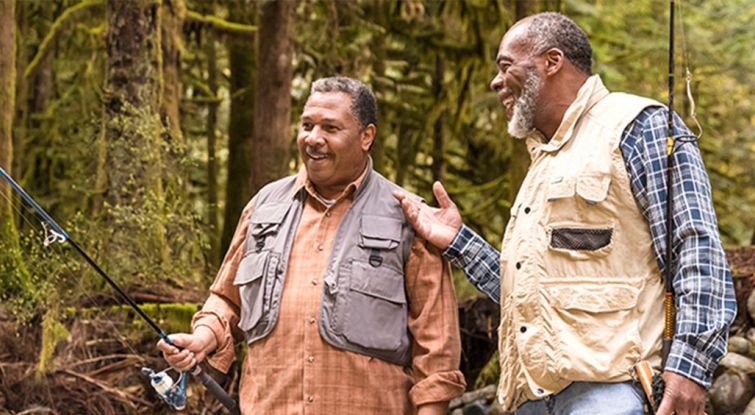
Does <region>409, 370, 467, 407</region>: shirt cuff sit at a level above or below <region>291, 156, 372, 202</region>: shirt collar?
below

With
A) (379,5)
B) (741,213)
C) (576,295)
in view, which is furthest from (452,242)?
(741,213)

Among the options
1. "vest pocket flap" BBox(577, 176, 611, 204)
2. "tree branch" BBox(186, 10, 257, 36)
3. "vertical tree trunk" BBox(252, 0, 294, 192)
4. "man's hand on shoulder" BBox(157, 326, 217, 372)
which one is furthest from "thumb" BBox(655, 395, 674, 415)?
"tree branch" BBox(186, 10, 257, 36)

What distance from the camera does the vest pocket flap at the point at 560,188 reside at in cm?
336

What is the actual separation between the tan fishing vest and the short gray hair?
0.83 meters

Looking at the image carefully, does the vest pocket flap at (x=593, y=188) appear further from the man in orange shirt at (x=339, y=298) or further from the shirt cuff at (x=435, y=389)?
the shirt cuff at (x=435, y=389)

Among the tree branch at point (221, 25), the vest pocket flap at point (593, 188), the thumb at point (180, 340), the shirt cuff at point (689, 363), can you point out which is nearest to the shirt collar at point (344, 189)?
the thumb at point (180, 340)

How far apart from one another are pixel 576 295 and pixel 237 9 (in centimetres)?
927

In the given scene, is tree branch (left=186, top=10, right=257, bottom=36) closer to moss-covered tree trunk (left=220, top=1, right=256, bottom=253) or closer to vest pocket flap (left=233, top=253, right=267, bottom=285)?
moss-covered tree trunk (left=220, top=1, right=256, bottom=253)

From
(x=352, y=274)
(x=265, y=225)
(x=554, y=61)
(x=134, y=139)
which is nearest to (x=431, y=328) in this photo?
(x=352, y=274)

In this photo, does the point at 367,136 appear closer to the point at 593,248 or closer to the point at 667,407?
the point at 593,248

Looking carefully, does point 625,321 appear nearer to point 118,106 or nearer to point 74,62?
point 118,106

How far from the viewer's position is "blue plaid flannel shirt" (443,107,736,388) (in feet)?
10.1

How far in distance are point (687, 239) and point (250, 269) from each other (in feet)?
5.27

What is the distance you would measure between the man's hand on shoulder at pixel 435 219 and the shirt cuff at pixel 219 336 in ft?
2.67
